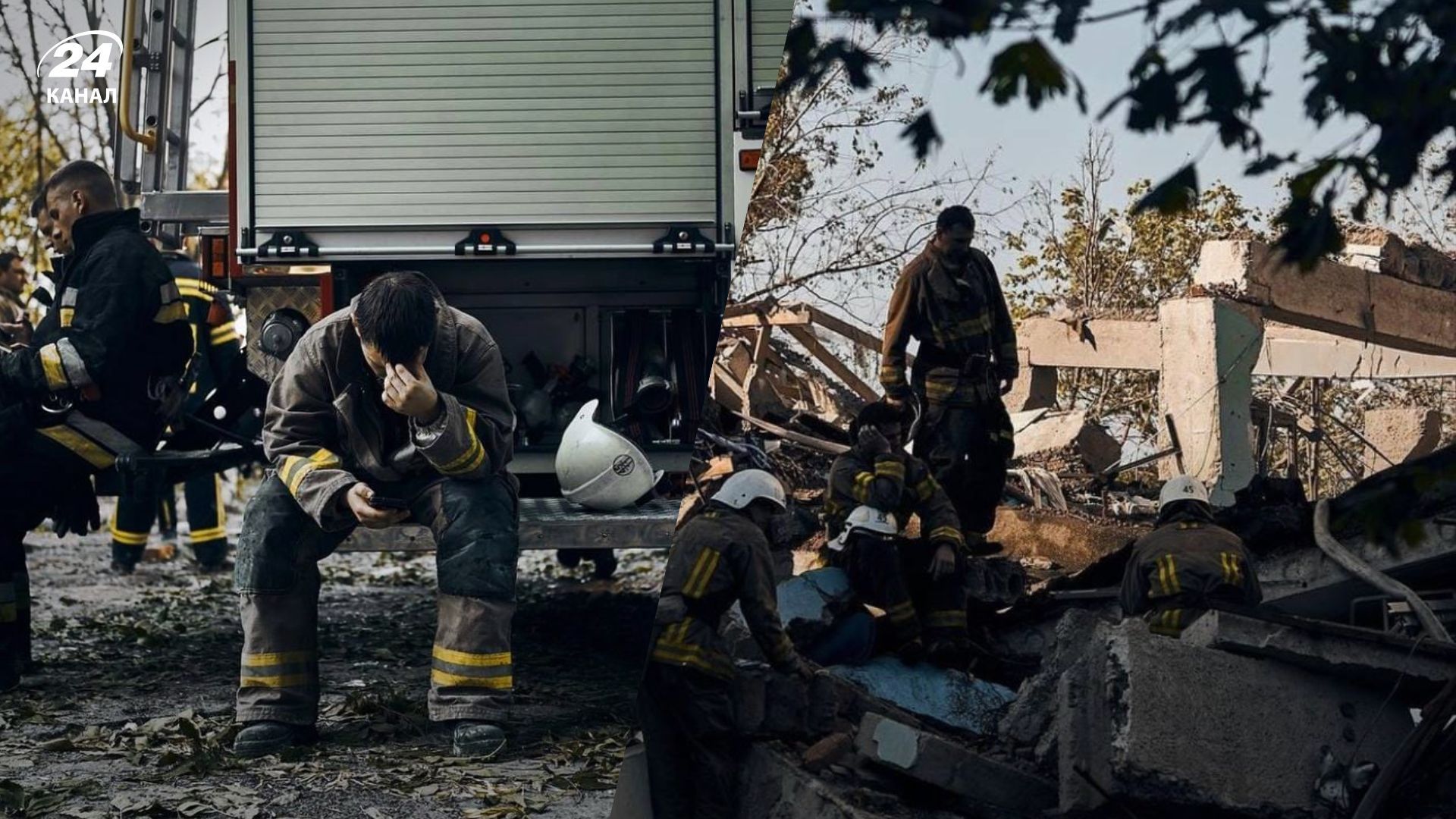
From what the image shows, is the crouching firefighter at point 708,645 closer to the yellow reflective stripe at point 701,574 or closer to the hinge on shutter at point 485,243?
the yellow reflective stripe at point 701,574

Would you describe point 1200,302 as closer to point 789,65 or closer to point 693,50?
point 789,65

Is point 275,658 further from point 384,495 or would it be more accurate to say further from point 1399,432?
point 1399,432

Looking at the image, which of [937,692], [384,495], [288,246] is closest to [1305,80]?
[937,692]

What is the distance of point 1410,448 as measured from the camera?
2.27m

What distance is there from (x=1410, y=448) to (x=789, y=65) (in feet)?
3.04

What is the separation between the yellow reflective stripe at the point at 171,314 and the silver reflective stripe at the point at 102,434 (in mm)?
433

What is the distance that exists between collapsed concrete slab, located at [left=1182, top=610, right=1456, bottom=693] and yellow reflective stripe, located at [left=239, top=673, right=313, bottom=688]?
9.30 ft

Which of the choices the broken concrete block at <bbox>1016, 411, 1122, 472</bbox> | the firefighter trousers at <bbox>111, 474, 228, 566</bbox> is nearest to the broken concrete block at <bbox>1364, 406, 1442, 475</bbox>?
the broken concrete block at <bbox>1016, 411, 1122, 472</bbox>

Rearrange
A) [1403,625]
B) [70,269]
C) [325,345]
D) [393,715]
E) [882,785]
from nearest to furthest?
[1403,625] < [882,785] < [325,345] < [393,715] < [70,269]

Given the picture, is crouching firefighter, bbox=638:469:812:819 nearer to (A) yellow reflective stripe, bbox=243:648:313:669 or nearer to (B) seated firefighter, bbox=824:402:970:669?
(B) seated firefighter, bbox=824:402:970:669

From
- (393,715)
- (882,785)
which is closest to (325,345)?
(393,715)

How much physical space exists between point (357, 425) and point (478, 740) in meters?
0.85

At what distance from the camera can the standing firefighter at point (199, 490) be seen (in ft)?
24.2

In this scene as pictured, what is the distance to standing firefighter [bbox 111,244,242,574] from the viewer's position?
7.36 metres
